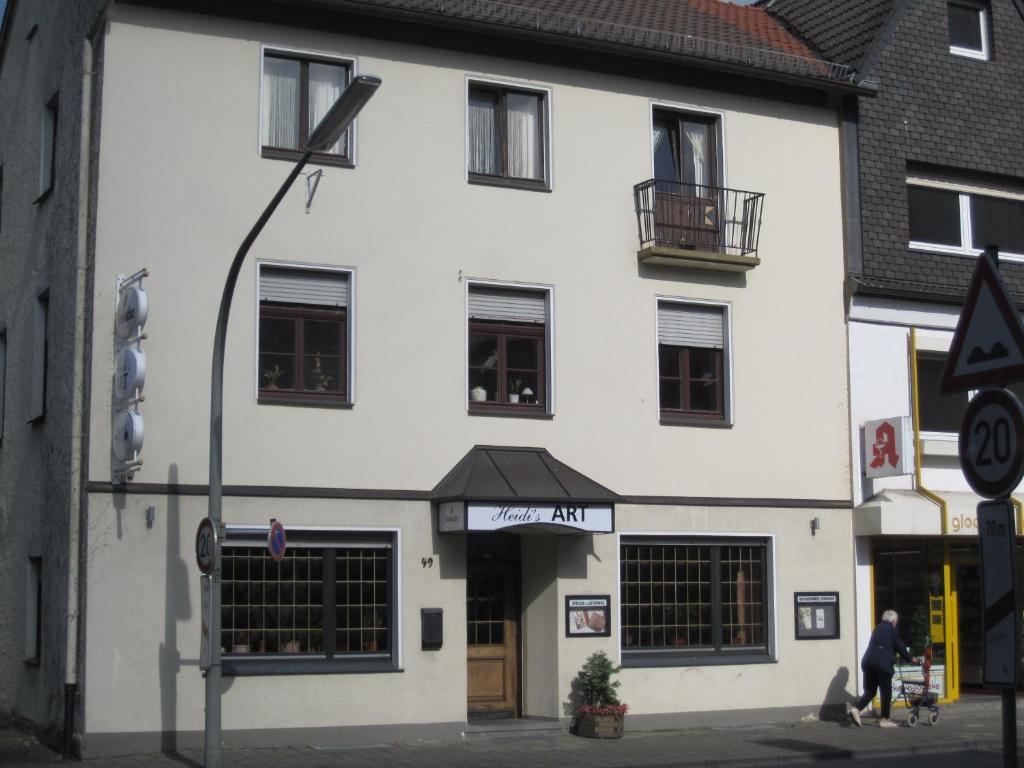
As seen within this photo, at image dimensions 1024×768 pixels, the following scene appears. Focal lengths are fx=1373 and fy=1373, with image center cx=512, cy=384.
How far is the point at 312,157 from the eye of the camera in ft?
56.3

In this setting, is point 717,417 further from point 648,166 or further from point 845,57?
point 845,57

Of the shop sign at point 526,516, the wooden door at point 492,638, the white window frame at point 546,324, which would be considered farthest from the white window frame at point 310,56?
the wooden door at point 492,638

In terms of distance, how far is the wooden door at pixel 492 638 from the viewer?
1828 centimetres

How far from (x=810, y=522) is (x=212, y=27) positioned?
34.7 ft

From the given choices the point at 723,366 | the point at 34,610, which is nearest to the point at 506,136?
the point at 723,366

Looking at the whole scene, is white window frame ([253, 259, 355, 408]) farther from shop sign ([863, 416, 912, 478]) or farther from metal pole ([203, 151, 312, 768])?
shop sign ([863, 416, 912, 478])

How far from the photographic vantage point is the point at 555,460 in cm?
1808

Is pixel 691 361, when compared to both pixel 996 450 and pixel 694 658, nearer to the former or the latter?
pixel 694 658

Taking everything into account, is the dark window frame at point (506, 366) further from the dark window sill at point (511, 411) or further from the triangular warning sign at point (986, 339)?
the triangular warning sign at point (986, 339)

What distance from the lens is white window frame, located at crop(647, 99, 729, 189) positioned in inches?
765

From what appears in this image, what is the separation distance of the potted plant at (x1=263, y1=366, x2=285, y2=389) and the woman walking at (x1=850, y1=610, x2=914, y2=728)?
336 inches

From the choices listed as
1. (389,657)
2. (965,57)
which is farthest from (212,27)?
(965,57)

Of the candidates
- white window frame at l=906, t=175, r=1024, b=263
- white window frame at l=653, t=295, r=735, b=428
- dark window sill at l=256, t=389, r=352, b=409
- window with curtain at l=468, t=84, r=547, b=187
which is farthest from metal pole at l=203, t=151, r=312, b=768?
white window frame at l=906, t=175, r=1024, b=263

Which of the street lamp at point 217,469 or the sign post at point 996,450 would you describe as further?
the street lamp at point 217,469
